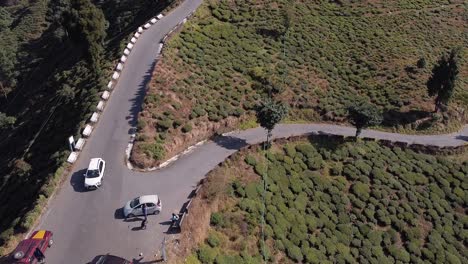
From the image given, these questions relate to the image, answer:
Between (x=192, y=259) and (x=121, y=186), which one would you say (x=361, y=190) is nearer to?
(x=192, y=259)

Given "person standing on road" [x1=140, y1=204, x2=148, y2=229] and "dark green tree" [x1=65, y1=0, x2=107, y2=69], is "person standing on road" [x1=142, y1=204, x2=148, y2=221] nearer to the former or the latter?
"person standing on road" [x1=140, y1=204, x2=148, y2=229]

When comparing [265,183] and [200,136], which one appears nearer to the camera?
[265,183]

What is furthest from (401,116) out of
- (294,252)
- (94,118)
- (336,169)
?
(94,118)

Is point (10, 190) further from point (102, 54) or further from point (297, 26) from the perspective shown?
point (297, 26)

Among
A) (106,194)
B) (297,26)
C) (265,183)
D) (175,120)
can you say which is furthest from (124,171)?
(297,26)

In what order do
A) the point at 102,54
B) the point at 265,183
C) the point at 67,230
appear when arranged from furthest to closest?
the point at 102,54 → the point at 265,183 → the point at 67,230

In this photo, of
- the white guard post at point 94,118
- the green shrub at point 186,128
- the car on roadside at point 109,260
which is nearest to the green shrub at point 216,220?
the car on roadside at point 109,260
